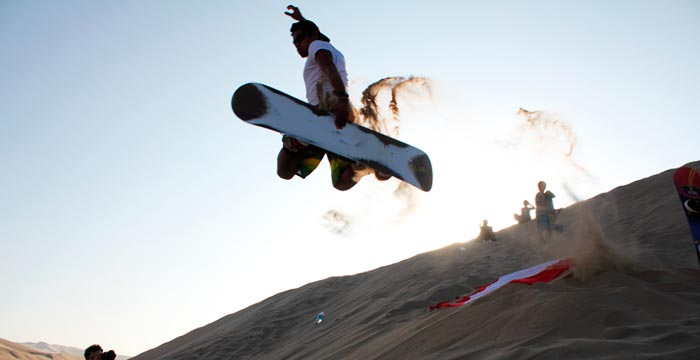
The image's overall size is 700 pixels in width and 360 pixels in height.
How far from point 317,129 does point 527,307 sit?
76.8 inches

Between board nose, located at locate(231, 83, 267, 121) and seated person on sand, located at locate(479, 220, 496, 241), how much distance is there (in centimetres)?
857

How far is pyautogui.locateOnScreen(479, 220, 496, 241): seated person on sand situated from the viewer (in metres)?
11.5

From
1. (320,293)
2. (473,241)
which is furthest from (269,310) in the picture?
(473,241)

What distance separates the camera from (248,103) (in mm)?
3889

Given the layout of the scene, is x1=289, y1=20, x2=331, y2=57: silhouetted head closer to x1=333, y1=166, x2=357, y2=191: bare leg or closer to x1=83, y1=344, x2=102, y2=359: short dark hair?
x1=333, y1=166, x2=357, y2=191: bare leg

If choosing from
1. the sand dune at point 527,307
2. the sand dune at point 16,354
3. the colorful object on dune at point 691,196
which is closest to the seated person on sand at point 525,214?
the sand dune at point 527,307

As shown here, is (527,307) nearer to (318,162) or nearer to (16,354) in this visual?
(318,162)

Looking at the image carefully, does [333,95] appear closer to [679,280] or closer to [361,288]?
[679,280]

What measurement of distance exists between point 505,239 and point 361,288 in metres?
3.48

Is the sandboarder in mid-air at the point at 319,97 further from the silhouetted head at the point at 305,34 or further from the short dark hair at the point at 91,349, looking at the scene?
the short dark hair at the point at 91,349

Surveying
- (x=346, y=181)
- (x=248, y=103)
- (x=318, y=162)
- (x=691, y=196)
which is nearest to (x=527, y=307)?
(x=346, y=181)

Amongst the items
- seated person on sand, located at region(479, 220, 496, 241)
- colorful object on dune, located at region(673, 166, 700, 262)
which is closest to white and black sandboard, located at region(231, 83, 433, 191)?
colorful object on dune, located at region(673, 166, 700, 262)

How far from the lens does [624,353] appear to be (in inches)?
96.3

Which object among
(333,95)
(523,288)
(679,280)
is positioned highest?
(333,95)
